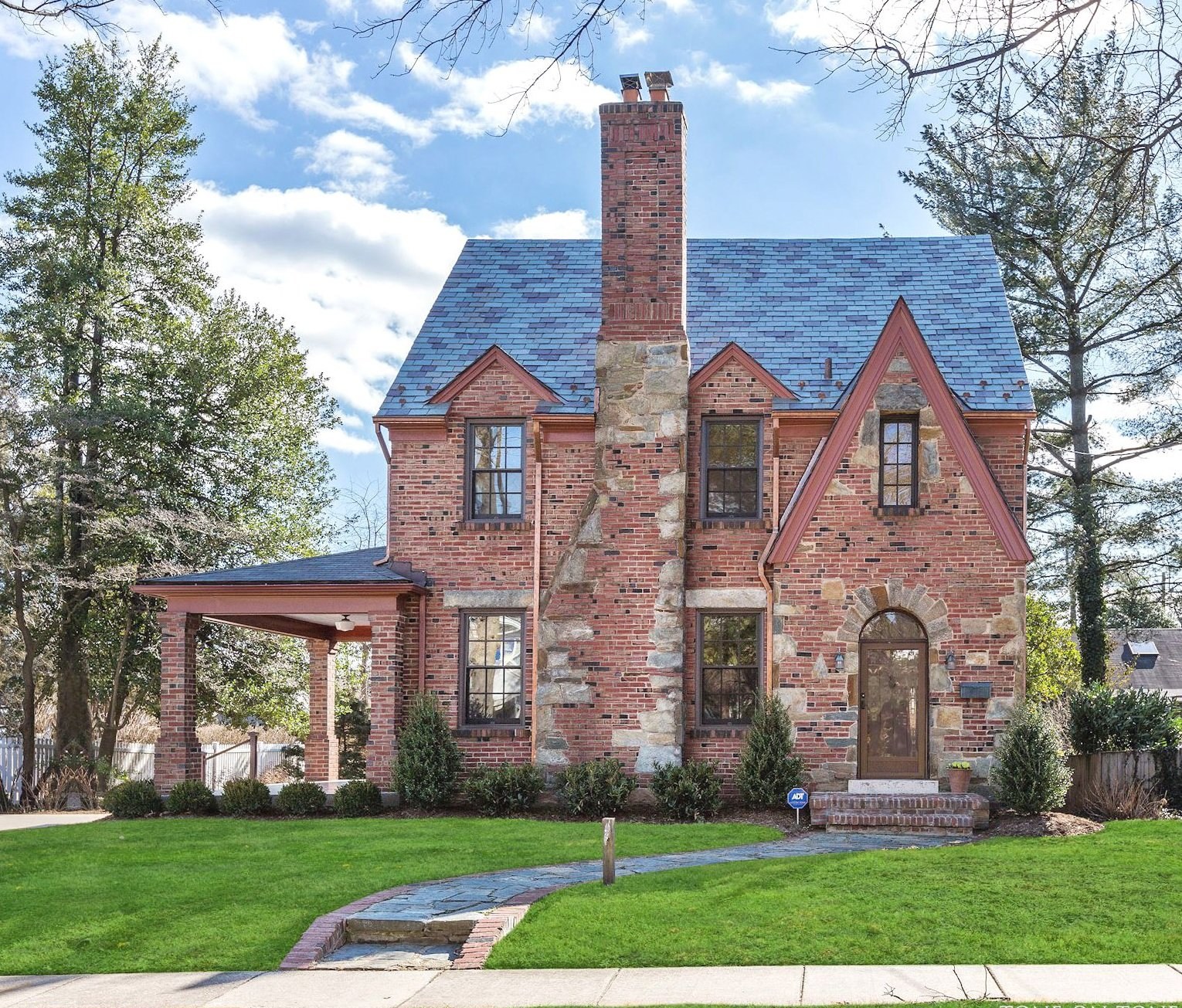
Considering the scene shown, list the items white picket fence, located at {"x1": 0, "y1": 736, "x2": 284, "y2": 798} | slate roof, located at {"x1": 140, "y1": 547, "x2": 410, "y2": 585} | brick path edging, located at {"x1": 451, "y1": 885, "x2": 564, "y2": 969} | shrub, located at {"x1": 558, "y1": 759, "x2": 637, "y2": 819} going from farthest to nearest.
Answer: white picket fence, located at {"x1": 0, "y1": 736, "x2": 284, "y2": 798}
slate roof, located at {"x1": 140, "y1": 547, "x2": 410, "y2": 585}
shrub, located at {"x1": 558, "y1": 759, "x2": 637, "y2": 819}
brick path edging, located at {"x1": 451, "y1": 885, "x2": 564, "y2": 969}

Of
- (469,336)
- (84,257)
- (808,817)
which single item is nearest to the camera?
(808,817)

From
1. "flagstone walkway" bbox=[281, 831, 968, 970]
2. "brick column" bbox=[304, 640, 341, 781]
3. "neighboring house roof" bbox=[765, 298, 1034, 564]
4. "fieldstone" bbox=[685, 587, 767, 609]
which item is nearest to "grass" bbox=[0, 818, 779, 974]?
"flagstone walkway" bbox=[281, 831, 968, 970]

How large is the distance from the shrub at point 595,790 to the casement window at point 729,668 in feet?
6.74

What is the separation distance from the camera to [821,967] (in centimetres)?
902

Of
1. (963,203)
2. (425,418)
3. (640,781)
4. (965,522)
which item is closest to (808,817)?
(640,781)

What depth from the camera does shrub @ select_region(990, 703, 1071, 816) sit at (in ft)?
57.3

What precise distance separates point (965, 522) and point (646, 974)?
38.5ft

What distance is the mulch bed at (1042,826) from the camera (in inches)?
642

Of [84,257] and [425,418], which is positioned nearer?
[425,418]

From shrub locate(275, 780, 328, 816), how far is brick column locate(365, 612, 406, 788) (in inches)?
33.8

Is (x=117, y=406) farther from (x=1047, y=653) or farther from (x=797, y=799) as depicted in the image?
(x=1047, y=653)

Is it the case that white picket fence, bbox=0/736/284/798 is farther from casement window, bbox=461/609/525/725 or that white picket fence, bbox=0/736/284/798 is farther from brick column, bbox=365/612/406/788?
casement window, bbox=461/609/525/725

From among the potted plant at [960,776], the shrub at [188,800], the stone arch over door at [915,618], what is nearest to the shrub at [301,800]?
the shrub at [188,800]

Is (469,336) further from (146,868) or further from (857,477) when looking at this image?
(146,868)
